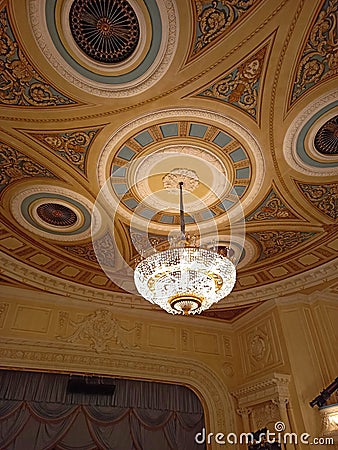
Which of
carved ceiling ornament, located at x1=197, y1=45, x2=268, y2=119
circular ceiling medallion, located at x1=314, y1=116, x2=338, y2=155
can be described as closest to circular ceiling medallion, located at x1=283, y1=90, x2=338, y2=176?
circular ceiling medallion, located at x1=314, y1=116, x2=338, y2=155

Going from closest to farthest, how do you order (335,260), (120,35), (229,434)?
(120,35) → (335,260) → (229,434)

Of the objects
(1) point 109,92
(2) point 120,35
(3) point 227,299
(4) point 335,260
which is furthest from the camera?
(3) point 227,299

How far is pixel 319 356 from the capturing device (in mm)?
6715

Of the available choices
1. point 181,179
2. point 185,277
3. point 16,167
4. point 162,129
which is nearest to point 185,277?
point 185,277

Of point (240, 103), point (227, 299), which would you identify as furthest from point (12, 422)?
point (240, 103)

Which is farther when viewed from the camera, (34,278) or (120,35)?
(34,278)

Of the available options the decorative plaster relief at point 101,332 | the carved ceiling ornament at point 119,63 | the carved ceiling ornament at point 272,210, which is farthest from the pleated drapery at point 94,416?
the carved ceiling ornament at point 119,63

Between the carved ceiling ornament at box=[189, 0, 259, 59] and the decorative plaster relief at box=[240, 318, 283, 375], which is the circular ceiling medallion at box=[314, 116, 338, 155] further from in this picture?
the decorative plaster relief at box=[240, 318, 283, 375]

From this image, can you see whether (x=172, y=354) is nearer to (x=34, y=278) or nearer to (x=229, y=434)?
(x=229, y=434)

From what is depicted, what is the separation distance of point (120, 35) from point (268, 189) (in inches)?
115

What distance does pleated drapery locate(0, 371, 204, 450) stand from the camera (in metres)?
7.92

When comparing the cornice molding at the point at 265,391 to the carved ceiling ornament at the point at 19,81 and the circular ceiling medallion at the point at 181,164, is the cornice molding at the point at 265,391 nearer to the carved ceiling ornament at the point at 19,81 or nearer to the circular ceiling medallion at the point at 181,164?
the circular ceiling medallion at the point at 181,164

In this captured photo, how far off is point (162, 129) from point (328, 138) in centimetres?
211

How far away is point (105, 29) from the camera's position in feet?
10.5
